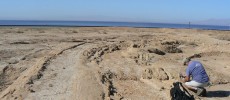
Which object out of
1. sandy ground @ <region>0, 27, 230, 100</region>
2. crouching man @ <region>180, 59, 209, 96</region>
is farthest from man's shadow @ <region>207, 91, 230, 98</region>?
crouching man @ <region>180, 59, 209, 96</region>

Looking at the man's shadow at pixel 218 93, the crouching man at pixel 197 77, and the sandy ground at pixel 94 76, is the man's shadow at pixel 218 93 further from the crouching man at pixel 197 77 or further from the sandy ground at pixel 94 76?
the crouching man at pixel 197 77

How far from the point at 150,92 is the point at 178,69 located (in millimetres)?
5268

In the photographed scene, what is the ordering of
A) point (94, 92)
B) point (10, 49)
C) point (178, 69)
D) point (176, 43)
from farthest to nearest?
1. point (176, 43)
2. point (10, 49)
3. point (178, 69)
4. point (94, 92)

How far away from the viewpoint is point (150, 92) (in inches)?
571

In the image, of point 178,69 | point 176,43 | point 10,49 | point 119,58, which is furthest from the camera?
point 176,43

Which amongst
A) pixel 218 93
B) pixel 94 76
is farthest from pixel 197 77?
pixel 94 76

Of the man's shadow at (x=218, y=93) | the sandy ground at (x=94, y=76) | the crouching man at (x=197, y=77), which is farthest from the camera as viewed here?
the man's shadow at (x=218, y=93)

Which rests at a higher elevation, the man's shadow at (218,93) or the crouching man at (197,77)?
the crouching man at (197,77)

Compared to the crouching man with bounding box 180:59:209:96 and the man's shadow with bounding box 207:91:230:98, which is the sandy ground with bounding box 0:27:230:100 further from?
the crouching man with bounding box 180:59:209:96

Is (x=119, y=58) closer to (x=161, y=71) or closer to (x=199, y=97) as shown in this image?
(x=161, y=71)

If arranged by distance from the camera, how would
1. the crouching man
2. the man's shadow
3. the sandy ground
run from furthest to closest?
1. the man's shadow
2. the crouching man
3. the sandy ground

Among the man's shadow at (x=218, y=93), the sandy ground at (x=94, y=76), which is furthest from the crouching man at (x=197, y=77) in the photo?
the man's shadow at (x=218, y=93)

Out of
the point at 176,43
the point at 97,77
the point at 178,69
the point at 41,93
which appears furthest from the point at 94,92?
the point at 176,43

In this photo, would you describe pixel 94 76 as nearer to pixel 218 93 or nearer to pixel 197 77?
pixel 197 77
